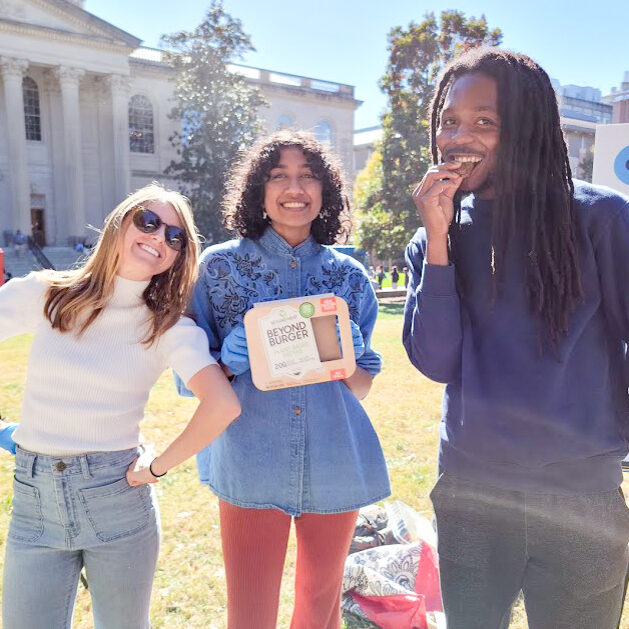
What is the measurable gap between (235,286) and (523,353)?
3.74ft

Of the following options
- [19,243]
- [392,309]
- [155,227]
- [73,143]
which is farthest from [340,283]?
[73,143]

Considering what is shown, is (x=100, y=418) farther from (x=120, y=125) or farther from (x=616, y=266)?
(x=120, y=125)

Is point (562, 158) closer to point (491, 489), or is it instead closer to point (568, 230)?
point (568, 230)

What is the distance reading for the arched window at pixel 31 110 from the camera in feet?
109

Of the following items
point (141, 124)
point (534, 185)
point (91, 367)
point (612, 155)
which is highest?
point (141, 124)

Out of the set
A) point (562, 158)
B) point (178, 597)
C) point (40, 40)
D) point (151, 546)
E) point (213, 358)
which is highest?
point (40, 40)

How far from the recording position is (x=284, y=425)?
222 cm

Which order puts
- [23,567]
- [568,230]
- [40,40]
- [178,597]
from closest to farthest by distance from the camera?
[568,230], [23,567], [178,597], [40,40]

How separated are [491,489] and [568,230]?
2.58ft

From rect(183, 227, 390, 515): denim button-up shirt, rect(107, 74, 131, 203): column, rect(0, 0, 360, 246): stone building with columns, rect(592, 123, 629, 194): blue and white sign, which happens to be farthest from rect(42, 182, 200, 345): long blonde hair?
rect(107, 74, 131, 203): column

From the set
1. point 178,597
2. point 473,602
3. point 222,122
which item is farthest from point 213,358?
point 222,122

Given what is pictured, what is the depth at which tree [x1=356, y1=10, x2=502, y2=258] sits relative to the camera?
23.9m

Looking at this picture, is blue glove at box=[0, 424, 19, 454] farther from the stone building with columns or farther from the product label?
the stone building with columns

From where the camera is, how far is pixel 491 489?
1.70 metres
